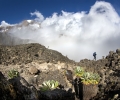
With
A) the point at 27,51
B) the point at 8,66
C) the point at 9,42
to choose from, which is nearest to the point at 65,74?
the point at 8,66

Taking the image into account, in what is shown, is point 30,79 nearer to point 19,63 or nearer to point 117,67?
point 19,63

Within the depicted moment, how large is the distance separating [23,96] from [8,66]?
22707 millimetres

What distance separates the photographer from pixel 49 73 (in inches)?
1037

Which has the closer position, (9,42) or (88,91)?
(88,91)

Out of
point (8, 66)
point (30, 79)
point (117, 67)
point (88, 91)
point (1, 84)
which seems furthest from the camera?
point (8, 66)

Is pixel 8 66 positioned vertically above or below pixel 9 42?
below

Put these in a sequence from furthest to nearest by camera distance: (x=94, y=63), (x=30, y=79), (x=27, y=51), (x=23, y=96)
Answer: (x=27, y=51) → (x=94, y=63) → (x=30, y=79) → (x=23, y=96)

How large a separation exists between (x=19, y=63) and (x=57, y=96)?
65.8ft

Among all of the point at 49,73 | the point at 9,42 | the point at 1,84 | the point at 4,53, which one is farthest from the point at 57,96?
the point at 9,42

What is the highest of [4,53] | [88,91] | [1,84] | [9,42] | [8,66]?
[9,42]

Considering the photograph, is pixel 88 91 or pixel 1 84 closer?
pixel 1 84

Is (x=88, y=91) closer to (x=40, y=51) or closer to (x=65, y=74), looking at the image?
(x=65, y=74)

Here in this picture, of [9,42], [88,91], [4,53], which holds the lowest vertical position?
[88,91]

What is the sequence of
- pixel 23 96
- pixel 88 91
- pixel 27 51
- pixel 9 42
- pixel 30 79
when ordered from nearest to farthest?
1. pixel 23 96
2. pixel 88 91
3. pixel 30 79
4. pixel 27 51
5. pixel 9 42
